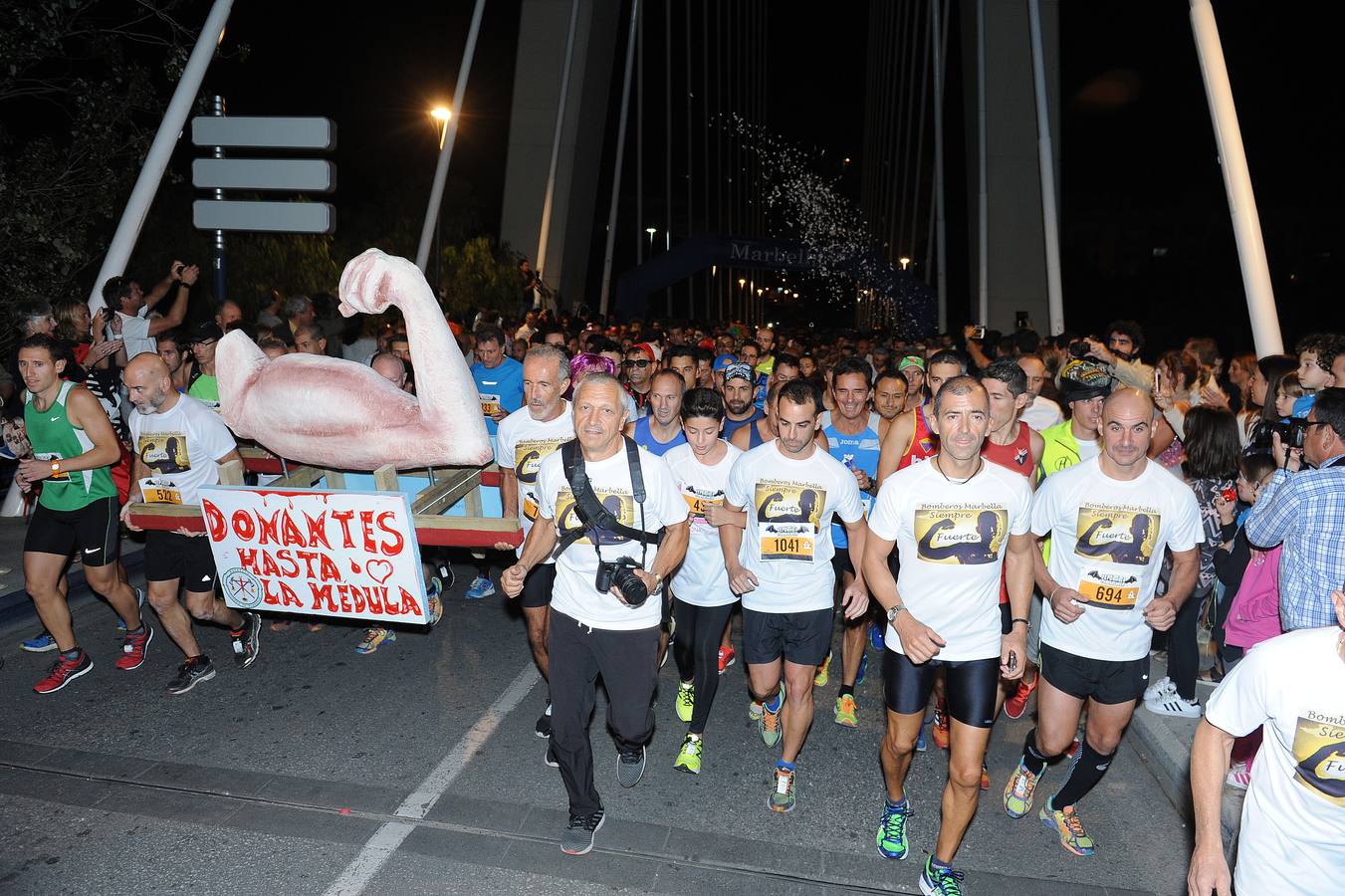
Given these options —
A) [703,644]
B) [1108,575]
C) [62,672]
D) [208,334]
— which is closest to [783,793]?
[703,644]

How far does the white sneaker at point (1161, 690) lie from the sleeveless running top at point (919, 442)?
1.79 m

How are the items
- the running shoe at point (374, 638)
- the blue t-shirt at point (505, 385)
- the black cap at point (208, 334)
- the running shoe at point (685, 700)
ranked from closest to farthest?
the running shoe at point (685, 700) < the running shoe at point (374, 638) < the black cap at point (208, 334) < the blue t-shirt at point (505, 385)

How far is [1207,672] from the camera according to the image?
5617 millimetres

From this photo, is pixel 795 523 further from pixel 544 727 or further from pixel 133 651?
pixel 133 651

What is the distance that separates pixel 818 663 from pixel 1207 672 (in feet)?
9.22

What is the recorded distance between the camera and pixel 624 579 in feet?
12.5

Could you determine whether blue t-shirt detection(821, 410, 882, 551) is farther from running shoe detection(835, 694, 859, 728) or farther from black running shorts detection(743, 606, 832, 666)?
black running shorts detection(743, 606, 832, 666)

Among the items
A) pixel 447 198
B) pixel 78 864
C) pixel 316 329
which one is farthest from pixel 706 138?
pixel 78 864

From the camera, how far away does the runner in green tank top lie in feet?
17.6

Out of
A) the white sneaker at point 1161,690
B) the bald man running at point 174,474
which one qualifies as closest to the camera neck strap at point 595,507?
the bald man running at point 174,474

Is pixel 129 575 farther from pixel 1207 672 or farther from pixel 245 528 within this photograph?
pixel 1207 672

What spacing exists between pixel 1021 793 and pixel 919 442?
1821 mm

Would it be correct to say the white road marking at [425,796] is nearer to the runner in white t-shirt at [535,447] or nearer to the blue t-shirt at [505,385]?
the runner in white t-shirt at [535,447]

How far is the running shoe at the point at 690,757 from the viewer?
15.4 ft
